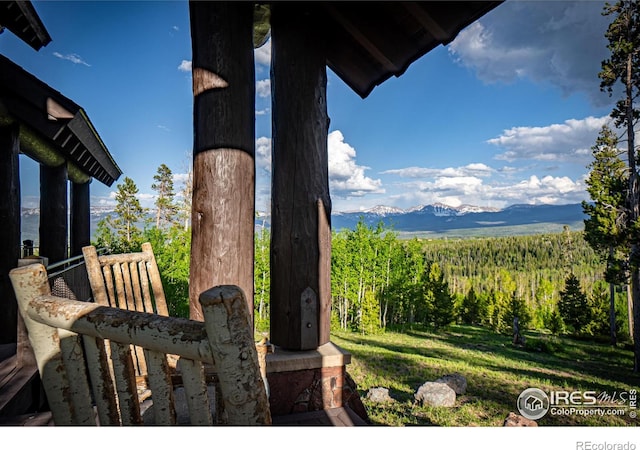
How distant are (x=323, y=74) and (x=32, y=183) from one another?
4.85m

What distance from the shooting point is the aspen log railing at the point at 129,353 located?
0.40m

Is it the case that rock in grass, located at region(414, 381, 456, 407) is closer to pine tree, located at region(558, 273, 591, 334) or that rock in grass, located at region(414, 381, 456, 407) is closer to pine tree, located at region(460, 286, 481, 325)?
pine tree, located at region(558, 273, 591, 334)

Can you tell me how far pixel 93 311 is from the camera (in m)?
0.47

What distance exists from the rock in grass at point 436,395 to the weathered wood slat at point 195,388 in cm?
548

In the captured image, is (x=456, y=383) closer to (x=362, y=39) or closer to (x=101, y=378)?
(x=362, y=39)

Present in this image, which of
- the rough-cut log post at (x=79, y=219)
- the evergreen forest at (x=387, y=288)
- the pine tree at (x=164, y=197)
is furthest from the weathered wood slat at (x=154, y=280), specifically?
the pine tree at (x=164, y=197)

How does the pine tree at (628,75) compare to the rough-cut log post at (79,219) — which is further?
the pine tree at (628,75)

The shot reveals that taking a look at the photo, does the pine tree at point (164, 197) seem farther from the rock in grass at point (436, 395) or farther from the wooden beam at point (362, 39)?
the wooden beam at point (362, 39)

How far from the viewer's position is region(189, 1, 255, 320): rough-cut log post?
1470 mm

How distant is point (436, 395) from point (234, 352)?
576 centimetres

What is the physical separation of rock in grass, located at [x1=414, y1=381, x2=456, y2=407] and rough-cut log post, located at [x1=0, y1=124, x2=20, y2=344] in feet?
16.1

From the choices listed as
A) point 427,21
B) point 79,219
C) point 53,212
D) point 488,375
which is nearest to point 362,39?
point 427,21

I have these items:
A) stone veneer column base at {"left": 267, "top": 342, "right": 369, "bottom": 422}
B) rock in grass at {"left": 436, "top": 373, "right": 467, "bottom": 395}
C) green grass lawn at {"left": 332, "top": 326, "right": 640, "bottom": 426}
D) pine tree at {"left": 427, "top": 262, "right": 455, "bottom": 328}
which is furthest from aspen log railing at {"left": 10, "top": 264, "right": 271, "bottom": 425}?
pine tree at {"left": 427, "top": 262, "right": 455, "bottom": 328}

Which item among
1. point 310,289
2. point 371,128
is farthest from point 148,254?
point 371,128
